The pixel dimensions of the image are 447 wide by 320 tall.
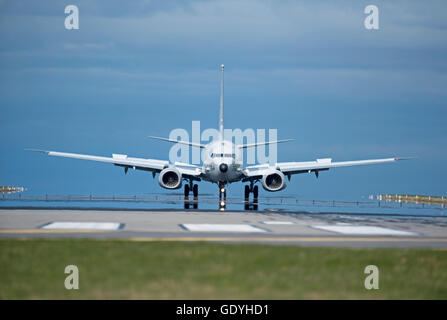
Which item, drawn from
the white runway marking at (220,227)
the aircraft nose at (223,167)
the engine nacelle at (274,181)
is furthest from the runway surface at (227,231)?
the engine nacelle at (274,181)

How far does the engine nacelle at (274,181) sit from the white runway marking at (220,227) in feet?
89.7

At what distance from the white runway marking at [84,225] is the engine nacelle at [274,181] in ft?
94.3

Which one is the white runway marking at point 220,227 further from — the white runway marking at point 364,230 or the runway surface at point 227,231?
the white runway marking at point 364,230

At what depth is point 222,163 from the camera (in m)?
56.7

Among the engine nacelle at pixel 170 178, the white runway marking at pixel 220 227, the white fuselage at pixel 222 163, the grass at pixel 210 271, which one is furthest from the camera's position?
the white fuselage at pixel 222 163

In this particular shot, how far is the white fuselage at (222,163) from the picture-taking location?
57.1m

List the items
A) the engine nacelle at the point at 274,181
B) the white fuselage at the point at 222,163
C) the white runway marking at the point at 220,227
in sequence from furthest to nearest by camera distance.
Result: the engine nacelle at the point at 274,181, the white fuselage at the point at 222,163, the white runway marking at the point at 220,227

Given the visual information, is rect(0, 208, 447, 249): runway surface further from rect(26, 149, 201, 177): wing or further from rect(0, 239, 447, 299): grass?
rect(26, 149, 201, 177): wing

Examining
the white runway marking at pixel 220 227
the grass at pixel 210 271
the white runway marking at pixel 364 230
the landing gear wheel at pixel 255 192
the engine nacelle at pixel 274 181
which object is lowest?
the grass at pixel 210 271

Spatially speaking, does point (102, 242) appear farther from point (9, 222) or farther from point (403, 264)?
point (9, 222)

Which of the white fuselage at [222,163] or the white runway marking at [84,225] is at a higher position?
the white fuselage at [222,163]

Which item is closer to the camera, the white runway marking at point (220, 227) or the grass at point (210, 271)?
the grass at point (210, 271)

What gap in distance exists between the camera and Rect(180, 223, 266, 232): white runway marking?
88.7 feet

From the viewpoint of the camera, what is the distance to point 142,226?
92.7 feet
